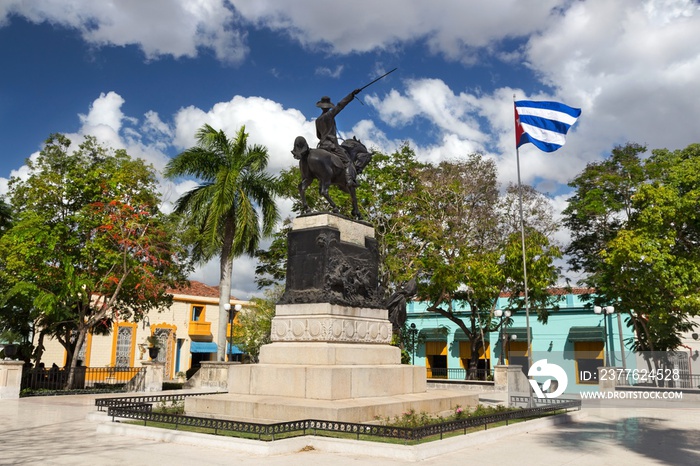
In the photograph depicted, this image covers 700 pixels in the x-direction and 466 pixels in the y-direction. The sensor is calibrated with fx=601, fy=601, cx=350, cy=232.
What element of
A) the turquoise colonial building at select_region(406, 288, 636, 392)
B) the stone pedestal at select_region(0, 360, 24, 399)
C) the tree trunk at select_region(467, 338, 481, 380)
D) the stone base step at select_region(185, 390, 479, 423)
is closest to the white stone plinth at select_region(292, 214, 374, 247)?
the stone base step at select_region(185, 390, 479, 423)

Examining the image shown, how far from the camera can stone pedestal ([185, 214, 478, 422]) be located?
1134cm

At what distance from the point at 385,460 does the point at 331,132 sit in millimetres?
8913

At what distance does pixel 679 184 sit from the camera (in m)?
26.5

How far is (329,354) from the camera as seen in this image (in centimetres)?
1214

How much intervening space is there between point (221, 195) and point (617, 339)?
27948 millimetres

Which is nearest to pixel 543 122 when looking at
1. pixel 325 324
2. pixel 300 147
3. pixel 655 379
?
pixel 300 147

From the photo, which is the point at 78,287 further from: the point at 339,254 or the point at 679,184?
the point at 679,184

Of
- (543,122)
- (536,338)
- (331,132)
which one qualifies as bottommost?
(536,338)

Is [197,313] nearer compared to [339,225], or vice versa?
[339,225]

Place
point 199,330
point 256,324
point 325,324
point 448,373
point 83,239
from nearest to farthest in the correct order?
point 325,324 < point 83,239 < point 256,324 < point 448,373 < point 199,330

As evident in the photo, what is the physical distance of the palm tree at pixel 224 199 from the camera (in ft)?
88.8

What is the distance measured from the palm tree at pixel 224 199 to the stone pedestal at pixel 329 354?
13.4 m

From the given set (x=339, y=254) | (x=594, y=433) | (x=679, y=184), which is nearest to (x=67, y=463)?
(x=339, y=254)
